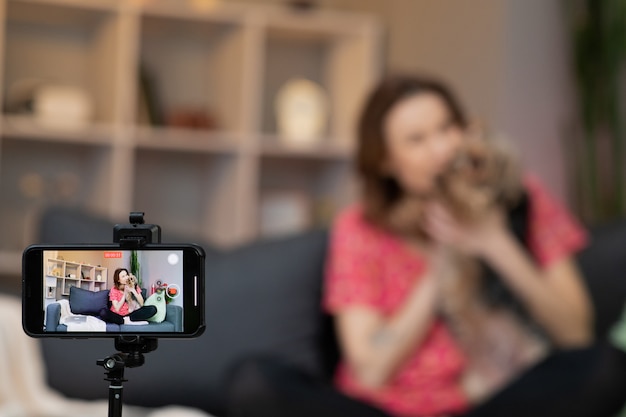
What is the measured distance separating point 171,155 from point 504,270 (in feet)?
6.42

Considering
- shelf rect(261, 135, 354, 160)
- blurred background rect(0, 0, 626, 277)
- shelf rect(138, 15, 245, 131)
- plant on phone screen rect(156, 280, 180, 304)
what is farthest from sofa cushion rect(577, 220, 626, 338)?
plant on phone screen rect(156, 280, 180, 304)

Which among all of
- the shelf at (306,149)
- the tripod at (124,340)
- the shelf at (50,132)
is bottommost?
the shelf at (306,149)

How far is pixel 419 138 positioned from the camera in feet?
6.44

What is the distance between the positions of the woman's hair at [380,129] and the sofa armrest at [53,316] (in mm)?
1563

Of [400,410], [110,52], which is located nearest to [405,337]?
[400,410]

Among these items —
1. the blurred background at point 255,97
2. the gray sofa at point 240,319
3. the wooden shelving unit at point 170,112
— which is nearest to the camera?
the gray sofa at point 240,319

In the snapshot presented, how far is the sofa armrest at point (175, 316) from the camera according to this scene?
494mm

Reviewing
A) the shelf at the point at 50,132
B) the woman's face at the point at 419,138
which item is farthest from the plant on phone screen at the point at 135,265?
the shelf at the point at 50,132

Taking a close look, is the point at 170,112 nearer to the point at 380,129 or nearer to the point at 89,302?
the point at 380,129

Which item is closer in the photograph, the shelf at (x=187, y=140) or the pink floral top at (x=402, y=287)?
the pink floral top at (x=402, y=287)

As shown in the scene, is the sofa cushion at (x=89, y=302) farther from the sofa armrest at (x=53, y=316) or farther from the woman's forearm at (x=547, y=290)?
the woman's forearm at (x=547, y=290)

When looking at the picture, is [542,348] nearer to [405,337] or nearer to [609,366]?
[405,337]

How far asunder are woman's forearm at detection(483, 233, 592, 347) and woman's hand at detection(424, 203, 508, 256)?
1cm

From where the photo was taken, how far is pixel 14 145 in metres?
3.40
